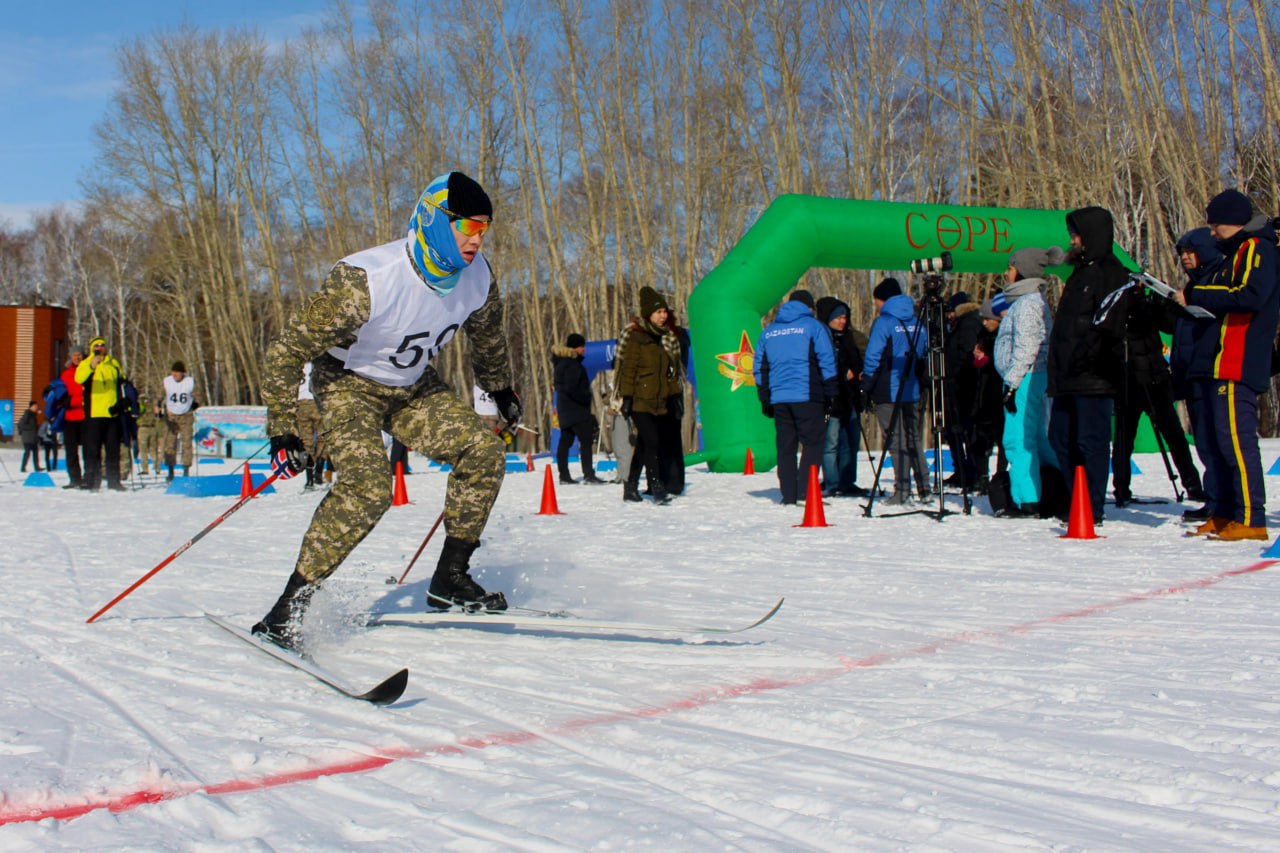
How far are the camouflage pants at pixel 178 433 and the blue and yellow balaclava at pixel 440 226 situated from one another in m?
13.6

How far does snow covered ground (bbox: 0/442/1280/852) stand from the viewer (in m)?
2.19

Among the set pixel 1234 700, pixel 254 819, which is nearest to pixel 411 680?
pixel 254 819

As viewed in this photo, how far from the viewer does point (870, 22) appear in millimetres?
20625

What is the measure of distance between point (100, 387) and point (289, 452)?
1050 centimetres

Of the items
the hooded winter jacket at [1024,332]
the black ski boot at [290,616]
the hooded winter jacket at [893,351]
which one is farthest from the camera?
the hooded winter jacket at [893,351]

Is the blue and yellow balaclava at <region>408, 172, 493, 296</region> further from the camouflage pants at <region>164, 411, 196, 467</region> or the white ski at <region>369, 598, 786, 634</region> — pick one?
the camouflage pants at <region>164, 411, 196, 467</region>

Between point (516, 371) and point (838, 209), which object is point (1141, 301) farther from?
point (516, 371)

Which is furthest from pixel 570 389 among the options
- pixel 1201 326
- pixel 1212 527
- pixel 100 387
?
pixel 1212 527

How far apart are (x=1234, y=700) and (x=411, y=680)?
7.50 ft

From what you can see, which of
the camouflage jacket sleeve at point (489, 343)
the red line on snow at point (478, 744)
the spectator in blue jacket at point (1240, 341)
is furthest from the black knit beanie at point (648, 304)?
the red line on snow at point (478, 744)

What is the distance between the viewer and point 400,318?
418 centimetres

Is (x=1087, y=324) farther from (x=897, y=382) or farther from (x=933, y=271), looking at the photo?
(x=897, y=382)

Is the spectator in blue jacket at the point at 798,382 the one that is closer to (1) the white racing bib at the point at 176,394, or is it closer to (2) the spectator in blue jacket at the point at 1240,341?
(2) the spectator in blue jacket at the point at 1240,341

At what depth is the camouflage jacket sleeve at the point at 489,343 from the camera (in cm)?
466
